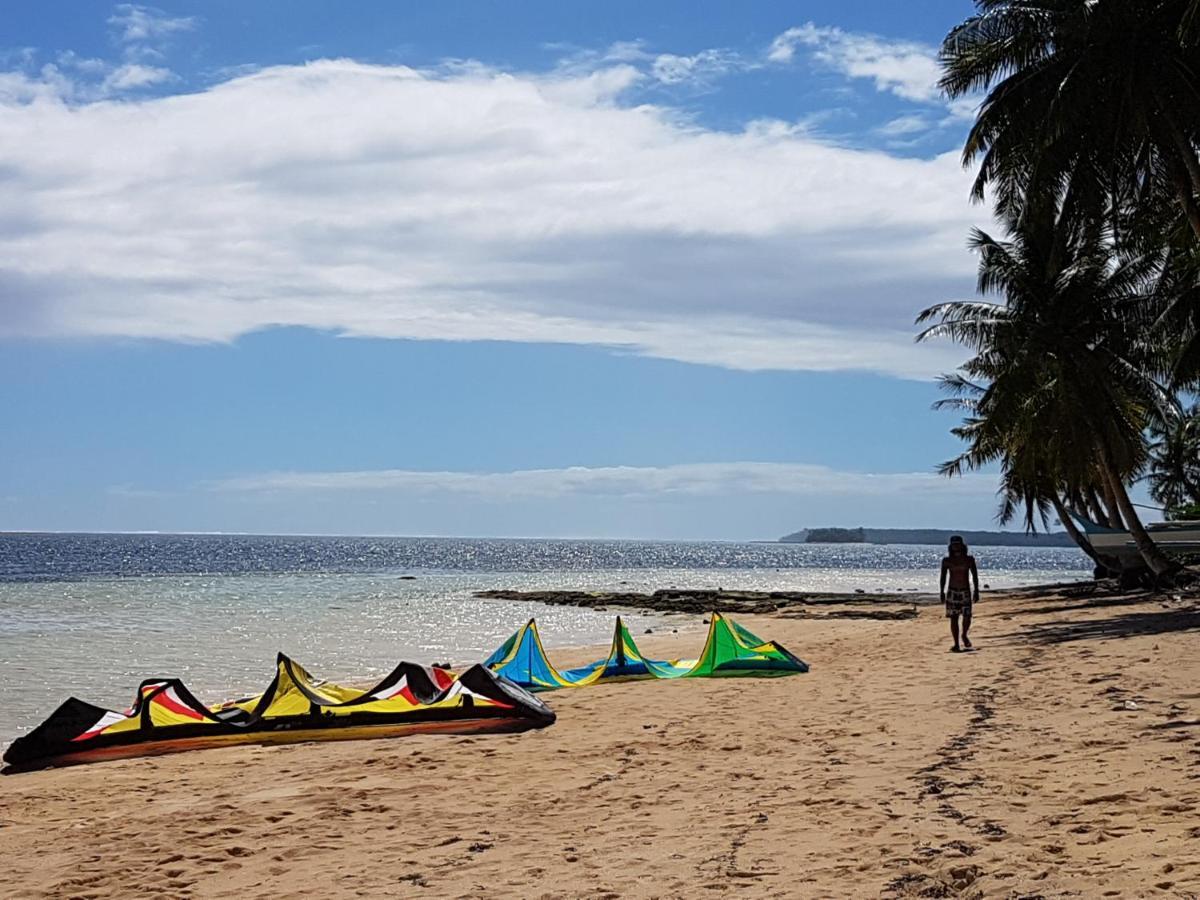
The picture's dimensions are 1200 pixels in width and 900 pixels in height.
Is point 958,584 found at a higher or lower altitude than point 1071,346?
lower

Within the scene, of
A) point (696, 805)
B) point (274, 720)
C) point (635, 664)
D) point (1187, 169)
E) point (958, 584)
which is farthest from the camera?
point (1187, 169)

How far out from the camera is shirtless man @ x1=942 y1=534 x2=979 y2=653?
51.9 ft

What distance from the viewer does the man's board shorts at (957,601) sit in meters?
16.2

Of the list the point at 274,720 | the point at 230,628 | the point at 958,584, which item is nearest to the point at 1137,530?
the point at 958,584

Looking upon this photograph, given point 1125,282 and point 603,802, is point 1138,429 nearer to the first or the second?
point 1125,282

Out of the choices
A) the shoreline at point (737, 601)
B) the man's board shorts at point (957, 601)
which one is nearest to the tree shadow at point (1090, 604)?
the shoreline at point (737, 601)

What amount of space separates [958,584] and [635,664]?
4562mm

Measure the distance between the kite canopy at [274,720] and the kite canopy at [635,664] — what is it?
3322 mm

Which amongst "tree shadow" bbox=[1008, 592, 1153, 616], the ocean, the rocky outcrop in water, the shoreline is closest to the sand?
the ocean

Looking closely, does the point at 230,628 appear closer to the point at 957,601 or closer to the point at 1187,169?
the point at 957,601

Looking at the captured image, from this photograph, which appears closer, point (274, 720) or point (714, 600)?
point (274, 720)

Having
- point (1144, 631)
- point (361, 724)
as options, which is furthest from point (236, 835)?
point (1144, 631)

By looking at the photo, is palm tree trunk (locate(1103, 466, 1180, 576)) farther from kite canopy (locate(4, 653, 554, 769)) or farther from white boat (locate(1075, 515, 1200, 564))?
kite canopy (locate(4, 653, 554, 769))

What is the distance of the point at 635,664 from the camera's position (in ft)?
50.0
